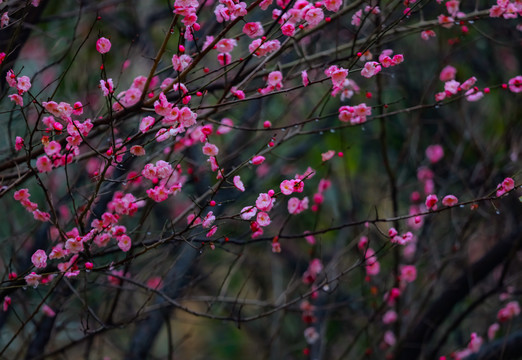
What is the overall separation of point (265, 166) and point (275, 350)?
5.53ft

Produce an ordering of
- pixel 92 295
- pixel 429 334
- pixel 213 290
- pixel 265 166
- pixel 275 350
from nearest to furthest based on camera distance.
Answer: pixel 429 334
pixel 92 295
pixel 275 350
pixel 265 166
pixel 213 290

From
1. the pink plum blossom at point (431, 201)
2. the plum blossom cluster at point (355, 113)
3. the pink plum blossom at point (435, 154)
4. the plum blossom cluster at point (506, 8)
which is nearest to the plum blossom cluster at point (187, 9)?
the plum blossom cluster at point (355, 113)

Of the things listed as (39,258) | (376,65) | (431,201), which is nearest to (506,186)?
(431,201)

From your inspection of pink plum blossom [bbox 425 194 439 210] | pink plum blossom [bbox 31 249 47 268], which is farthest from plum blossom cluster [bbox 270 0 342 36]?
pink plum blossom [bbox 31 249 47 268]

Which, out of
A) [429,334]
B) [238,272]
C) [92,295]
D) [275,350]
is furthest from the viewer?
[238,272]

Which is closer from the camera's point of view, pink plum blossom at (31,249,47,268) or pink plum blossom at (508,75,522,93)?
pink plum blossom at (31,249,47,268)

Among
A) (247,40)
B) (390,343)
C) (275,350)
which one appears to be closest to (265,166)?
(247,40)

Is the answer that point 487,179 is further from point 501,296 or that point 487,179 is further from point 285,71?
point 285,71

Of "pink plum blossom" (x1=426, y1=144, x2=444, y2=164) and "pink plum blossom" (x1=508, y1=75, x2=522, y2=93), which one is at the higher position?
"pink plum blossom" (x1=508, y1=75, x2=522, y2=93)

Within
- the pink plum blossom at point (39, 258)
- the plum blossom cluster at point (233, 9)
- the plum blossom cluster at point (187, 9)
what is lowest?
the pink plum blossom at point (39, 258)

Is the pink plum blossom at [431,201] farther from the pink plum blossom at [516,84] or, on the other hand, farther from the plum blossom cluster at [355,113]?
the pink plum blossom at [516,84]

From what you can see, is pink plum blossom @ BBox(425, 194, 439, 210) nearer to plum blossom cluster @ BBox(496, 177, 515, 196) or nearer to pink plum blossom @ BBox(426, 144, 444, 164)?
plum blossom cluster @ BBox(496, 177, 515, 196)

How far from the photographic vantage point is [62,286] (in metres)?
3.60

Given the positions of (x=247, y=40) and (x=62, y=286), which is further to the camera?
(x=247, y=40)
